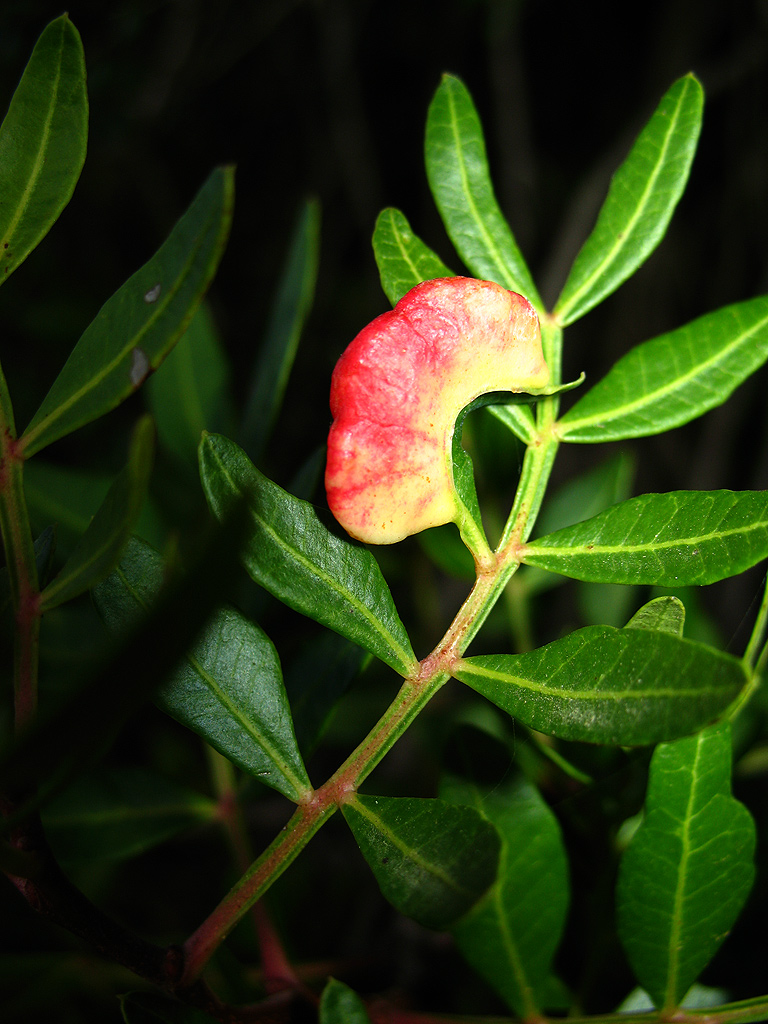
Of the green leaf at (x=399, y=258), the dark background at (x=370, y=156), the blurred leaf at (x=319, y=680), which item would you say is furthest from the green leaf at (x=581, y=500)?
the dark background at (x=370, y=156)

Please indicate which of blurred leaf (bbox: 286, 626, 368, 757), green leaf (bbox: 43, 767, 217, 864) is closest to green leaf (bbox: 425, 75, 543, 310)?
blurred leaf (bbox: 286, 626, 368, 757)

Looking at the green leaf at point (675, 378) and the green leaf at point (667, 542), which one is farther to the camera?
the green leaf at point (675, 378)

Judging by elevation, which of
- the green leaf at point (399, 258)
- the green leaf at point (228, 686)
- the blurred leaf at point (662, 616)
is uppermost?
the green leaf at point (399, 258)

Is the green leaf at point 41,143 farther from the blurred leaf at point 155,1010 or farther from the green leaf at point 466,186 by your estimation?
the blurred leaf at point 155,1010

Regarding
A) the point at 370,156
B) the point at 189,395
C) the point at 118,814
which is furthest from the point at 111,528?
the point at 370,156

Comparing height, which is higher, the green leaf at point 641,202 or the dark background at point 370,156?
the dark background at point 370,156

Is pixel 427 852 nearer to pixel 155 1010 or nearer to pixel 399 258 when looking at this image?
pixel 155 1010

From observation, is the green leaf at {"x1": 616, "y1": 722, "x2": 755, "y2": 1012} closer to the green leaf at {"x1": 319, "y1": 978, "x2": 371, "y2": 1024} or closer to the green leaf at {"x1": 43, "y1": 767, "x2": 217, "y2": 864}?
the green leaf at {"x1": 319, "y1": 978, "x2": 371, "y2": 1024}
